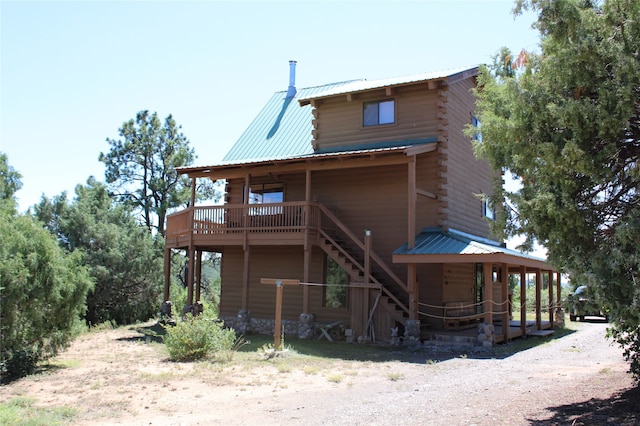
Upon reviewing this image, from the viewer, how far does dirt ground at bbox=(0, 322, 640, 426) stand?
774 cm

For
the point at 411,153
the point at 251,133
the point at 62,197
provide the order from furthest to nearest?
the point at 62,197 < the point at 251,133 < the point at 411,153

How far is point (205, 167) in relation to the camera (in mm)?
20266

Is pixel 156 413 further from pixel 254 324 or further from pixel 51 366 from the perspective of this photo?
pixel 254 324

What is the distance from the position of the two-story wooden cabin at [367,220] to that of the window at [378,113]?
37mm

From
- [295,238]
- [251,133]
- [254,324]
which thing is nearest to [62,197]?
[251,133]

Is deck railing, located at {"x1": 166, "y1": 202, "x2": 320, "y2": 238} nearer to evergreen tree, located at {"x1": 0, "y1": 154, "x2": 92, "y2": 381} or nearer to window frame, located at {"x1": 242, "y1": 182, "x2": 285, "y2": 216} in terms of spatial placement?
window frame, located at {"x1": 242, "y1": 182, "x2": 285, "y2": 216}

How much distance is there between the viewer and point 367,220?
19.0 meters

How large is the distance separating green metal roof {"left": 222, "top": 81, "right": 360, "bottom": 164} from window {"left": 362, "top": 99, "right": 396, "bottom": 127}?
2.47m

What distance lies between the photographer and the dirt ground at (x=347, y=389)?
7742 millimetres

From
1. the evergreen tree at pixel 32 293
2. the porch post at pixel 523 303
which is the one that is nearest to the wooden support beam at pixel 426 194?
the porch post at pixel 523 303

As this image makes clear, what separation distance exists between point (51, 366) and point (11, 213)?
3.65 m

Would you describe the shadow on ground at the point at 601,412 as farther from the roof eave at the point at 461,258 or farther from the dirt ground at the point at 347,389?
the roof eave at the point at 461,258

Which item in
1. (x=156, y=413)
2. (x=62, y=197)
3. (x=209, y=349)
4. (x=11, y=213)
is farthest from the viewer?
(x=62, y=197)

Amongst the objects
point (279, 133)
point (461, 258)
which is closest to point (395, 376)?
point (461, 258)
